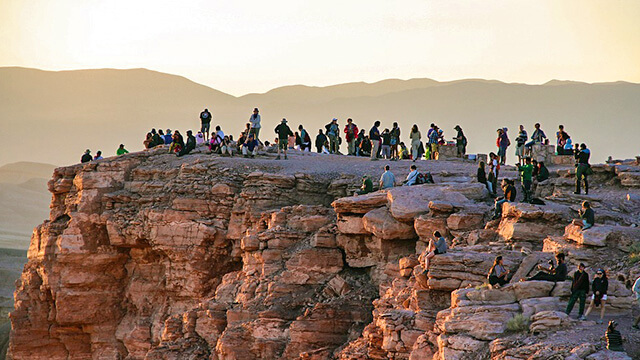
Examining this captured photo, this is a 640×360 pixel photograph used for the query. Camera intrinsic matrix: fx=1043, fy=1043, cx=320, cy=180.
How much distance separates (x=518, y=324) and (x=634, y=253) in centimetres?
455

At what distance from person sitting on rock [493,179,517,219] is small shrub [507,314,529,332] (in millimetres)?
7309

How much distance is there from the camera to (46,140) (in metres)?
199

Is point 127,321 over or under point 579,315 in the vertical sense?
under

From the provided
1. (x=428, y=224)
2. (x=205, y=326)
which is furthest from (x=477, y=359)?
(x=205, y=326)

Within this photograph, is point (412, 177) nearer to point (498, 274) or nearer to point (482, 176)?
point (482, 176)

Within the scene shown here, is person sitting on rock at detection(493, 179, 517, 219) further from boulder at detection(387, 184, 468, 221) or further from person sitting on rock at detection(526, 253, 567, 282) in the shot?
person sitting on rock at detection(526, 253, 567, 282)

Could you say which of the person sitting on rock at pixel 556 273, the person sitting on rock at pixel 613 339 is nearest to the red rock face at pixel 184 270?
the person sitting on rock at pixel 556 273

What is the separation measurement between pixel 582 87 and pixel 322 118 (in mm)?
45725

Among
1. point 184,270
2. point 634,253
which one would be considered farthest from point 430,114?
point 634,253

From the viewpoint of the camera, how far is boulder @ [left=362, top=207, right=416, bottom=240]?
3019cm

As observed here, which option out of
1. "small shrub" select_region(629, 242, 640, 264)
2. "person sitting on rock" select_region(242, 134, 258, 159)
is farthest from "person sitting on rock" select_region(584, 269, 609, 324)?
"person sitting on rock" select_region(242, 134, 258, 159)

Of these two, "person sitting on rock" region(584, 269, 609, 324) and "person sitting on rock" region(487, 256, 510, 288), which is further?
"person sitting on rock" region(487, 256, 510, 288)

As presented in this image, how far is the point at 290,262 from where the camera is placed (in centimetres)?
3222

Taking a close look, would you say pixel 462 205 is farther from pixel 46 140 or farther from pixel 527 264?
pixel 46 140
